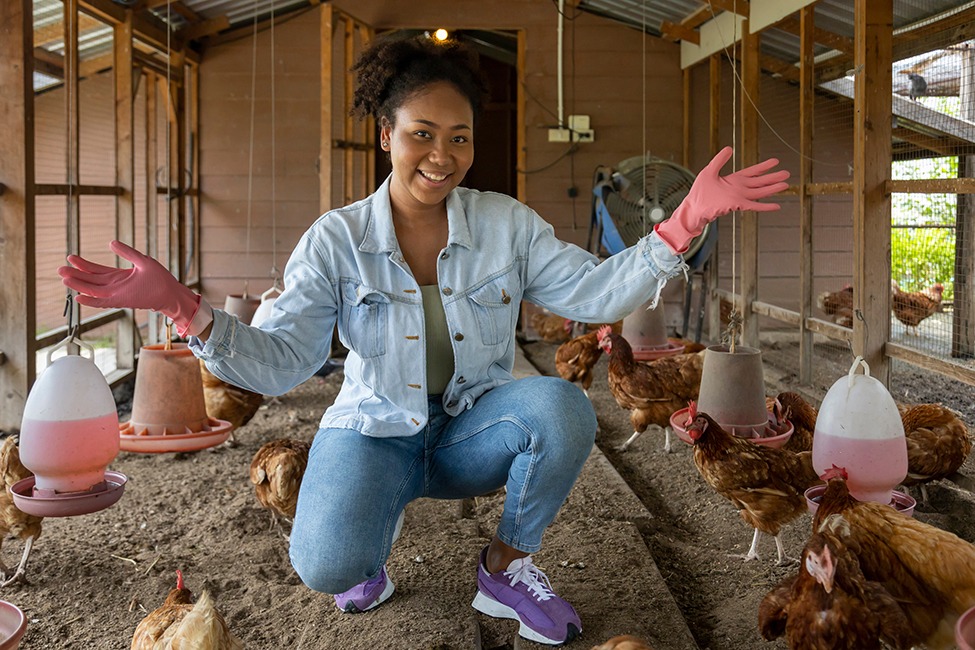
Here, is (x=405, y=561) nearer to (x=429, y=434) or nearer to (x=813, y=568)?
(x=429, y=434)

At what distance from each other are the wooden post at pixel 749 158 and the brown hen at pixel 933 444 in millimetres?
2280

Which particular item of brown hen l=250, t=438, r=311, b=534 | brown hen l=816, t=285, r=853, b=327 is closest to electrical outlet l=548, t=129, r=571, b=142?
brown hen l=816, t=285, r=853, b=327

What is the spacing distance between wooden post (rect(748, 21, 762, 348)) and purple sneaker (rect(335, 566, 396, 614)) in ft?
11.4

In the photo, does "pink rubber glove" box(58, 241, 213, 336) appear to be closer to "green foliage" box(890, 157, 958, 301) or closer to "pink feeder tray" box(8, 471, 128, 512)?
"pink feeder tray" box(8, 471, 128, 512)

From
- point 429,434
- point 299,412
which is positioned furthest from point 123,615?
point 299,412

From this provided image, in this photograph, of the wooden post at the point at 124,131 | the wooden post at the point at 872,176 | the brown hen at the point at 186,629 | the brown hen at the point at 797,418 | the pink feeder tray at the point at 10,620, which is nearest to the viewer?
the pink feeder tray at the point at 10,620

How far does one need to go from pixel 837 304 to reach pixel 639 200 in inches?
67.6

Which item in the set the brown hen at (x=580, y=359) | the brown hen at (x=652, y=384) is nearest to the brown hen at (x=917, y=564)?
the brown hen at (x=652, y=384)

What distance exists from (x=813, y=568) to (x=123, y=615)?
172 cm

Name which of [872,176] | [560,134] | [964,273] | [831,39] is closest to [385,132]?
[872,176]

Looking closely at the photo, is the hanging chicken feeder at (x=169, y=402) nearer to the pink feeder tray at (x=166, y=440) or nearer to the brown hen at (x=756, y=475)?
the pink feeder tray at (x=166, y=440)

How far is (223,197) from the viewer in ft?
24.6

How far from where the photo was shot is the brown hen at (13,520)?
8.46ft

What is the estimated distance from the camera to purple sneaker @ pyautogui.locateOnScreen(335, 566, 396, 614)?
2.31 m
